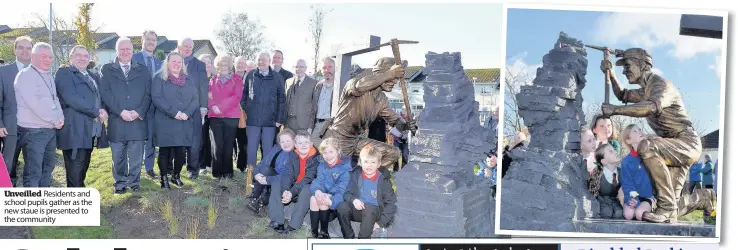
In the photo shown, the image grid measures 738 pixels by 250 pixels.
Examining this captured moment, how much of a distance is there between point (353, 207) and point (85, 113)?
10.1 ft

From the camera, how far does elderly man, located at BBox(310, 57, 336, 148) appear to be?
6.62m

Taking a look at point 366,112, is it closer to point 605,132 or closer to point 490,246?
point 490,246

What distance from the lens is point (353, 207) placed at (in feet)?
18.5

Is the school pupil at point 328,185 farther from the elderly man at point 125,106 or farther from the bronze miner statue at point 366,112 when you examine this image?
the elderly man at point 125,106

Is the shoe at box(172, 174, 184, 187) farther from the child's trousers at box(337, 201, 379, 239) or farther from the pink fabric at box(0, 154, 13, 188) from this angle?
the child's trousers at box(337, 201, 379, 239)

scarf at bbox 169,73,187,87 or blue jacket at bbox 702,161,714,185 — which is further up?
scarf at bbox 169,73,187,87

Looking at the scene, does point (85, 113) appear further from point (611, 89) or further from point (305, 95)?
point (611, 89)

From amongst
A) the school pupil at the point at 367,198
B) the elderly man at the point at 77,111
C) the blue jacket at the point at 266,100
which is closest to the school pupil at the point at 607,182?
the school pupil at the point at 367,198

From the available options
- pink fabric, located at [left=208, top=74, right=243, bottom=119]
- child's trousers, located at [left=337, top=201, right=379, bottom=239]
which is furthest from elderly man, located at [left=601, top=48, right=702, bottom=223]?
pink fabric, located at [left=208, top=74, right=243, bottom=119]

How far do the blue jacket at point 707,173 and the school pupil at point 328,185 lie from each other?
12.3ft

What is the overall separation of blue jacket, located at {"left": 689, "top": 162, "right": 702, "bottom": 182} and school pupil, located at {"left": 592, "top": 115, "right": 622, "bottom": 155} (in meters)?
0.77

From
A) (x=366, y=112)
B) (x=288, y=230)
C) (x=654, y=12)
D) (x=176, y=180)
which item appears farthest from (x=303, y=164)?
(x=654, y=12)

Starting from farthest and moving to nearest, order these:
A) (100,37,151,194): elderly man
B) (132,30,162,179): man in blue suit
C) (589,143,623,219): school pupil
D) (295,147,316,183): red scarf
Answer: (132,30,162,179): man in blue suit → (100,37,151,194): elderly man → (589,143,623,219): school pupil → (295,147,316,183): red scarf

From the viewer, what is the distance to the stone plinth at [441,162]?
5.76 m
